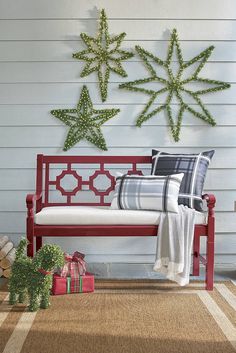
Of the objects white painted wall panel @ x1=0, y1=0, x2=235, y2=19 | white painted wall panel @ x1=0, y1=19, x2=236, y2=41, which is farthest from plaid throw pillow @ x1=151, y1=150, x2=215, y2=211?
white painted wall panel @ x1=0, y1=0, x2=235, y2=19

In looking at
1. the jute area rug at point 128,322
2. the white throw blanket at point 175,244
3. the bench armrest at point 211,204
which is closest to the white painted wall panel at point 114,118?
the bench armrest at point 211,204

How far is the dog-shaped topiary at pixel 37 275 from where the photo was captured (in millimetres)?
3266

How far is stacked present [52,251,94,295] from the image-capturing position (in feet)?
11.8

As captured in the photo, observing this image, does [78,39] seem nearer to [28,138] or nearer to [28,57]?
[28,57]

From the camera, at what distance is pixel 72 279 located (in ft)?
11.9

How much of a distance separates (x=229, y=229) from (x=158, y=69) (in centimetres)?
131

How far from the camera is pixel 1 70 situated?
4441 mm

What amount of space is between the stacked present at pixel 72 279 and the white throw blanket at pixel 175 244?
0.43 m

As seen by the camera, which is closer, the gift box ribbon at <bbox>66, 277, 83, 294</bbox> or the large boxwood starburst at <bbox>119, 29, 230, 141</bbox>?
the gift box ribbon at <bbox>66, 277, 83, 294</bbox>

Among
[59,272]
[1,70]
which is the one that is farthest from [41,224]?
[1,70]

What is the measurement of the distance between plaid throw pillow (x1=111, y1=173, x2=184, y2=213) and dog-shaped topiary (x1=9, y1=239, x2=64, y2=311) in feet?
2.48

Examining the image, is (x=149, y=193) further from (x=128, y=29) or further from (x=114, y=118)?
(x=128, y=29)

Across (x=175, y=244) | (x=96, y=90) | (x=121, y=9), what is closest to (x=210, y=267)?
(x=175, y=244)

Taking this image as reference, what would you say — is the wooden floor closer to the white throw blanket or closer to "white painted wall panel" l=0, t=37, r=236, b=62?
the white throw blanket
